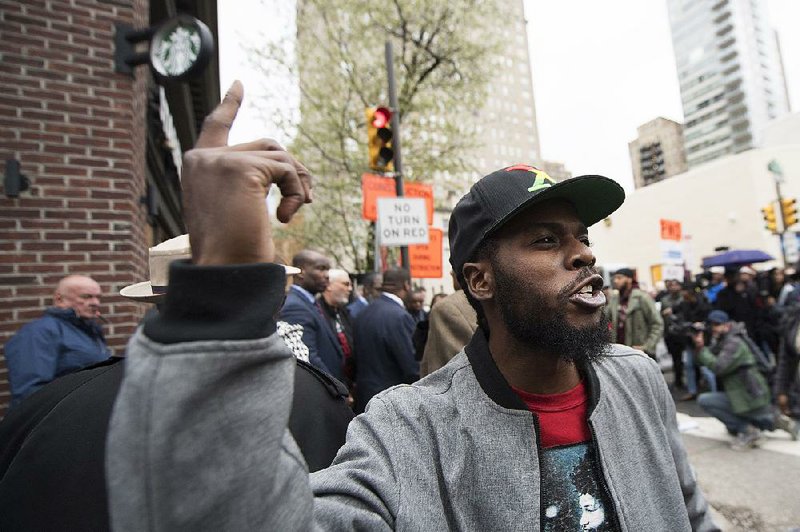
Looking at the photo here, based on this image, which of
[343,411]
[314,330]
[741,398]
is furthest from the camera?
[741,398]

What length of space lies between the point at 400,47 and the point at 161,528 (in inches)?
663

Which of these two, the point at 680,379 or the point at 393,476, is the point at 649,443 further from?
the point at 680,379

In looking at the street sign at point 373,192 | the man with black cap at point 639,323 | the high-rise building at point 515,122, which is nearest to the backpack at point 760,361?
the man with black cap at point 639,323

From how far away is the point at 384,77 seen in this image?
1574 cm

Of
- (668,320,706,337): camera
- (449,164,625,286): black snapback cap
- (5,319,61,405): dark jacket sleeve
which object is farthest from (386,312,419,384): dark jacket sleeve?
(668,320,706,337): camera

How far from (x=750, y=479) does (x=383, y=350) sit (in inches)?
146

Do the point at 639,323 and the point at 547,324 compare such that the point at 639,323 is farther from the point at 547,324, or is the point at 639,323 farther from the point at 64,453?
the point at 64,453

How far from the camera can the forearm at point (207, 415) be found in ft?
2.17

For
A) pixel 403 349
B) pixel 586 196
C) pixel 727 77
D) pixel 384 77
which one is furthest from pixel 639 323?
pixel 727 77

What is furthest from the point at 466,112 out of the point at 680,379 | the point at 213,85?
the point at 680,379

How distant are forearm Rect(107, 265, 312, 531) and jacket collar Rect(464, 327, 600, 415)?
0.77 meters

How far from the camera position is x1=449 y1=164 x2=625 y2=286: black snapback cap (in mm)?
1566

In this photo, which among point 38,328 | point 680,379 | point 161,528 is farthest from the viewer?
point 680,379

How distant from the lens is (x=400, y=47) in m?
15.9
